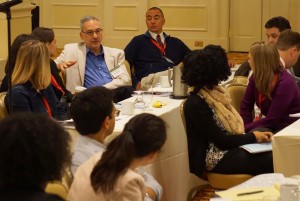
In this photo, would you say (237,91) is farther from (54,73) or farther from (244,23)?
(244,23)

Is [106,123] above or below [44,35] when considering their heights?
below

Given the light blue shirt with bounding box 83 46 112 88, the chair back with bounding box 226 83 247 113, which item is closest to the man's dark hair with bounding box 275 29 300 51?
the chair back with bounding box 226 83 247 113

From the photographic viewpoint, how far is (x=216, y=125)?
4145 mm

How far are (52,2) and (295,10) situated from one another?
4.32 meters

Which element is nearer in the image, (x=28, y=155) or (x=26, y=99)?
(x=28, y=155)

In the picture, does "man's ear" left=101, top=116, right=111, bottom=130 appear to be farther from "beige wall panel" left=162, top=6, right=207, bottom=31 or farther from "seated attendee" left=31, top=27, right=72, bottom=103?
"beige wall panel" left=162, top=6, right=207, bottom=31

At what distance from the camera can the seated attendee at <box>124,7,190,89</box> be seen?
712cm

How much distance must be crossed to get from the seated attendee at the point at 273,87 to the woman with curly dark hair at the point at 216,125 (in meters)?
0.39

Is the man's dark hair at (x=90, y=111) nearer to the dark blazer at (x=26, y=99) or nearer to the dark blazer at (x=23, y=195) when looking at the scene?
the dark blazer at (x=26, y=99)

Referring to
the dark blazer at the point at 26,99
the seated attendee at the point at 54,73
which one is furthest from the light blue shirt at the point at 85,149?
the seated attendee at the point at 54,73

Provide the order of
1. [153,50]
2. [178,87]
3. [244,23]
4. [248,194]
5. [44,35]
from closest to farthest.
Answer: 1. [248,194]
2. [178,87]
3. [44,35]
4. [153,50]
5. [244,23]

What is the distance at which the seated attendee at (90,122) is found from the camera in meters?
3.17

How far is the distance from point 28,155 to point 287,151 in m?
2.34

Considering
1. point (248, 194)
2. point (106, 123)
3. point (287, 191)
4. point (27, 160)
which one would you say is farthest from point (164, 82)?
point (27, 160)
